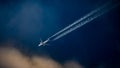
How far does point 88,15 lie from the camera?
1948 inches

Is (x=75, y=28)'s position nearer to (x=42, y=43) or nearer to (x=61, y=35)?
(x=61, y=35)

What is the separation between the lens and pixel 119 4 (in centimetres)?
4875

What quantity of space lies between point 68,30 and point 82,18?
4578mm

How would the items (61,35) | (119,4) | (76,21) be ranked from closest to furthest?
(119,4), (76,21), (61,35)

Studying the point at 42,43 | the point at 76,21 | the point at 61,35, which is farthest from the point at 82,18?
the point at 42,43

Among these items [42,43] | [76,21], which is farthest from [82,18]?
[42,43]

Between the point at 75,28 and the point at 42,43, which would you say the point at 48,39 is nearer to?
the point at 42,43

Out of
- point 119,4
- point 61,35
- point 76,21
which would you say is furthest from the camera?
point 61,35

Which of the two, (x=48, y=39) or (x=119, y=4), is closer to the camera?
(x=119, y=4)

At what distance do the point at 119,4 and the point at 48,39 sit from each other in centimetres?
1699

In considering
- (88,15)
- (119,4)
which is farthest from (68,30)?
(119,4)

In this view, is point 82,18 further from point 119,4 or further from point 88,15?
point 119,4

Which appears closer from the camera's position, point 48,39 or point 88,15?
point 88,15

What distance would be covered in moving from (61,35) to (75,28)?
4.47m
